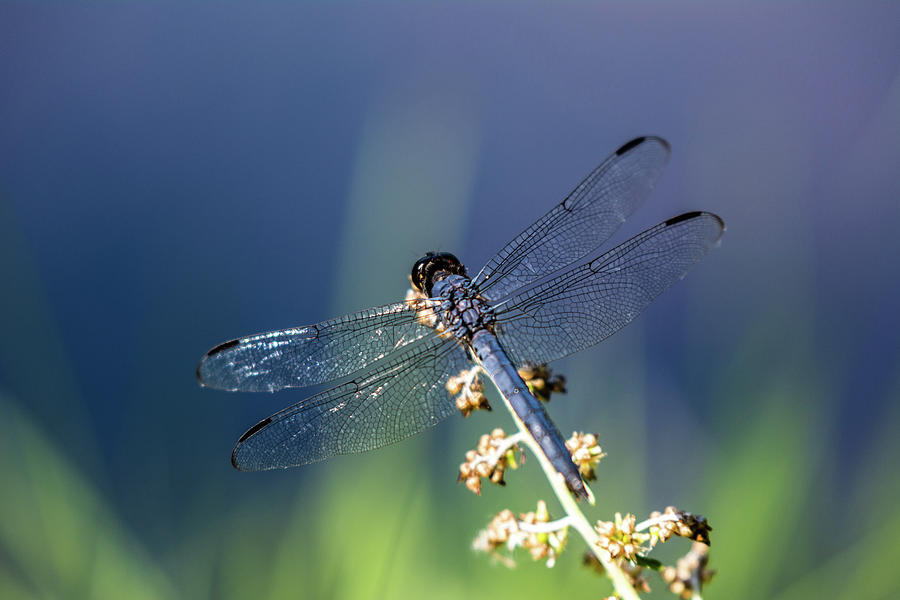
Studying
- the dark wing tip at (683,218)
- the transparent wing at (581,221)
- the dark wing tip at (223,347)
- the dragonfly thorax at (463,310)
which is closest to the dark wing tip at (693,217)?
the dark wing tip at (683,218)

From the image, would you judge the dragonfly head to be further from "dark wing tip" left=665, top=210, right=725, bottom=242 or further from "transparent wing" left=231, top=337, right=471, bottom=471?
"dark wing tip" left=665, top=210, right=725, bottom=242

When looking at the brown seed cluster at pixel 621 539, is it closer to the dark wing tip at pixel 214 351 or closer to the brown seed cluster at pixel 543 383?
the brown seed cluster at pixel 543 383

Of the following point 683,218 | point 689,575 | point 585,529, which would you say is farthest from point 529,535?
point 683,218

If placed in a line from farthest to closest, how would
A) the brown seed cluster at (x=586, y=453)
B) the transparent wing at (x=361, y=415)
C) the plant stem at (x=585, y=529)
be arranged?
the transparent wing at (x=361, y=415) → the brown seed cluster at (x=586, y=453) → the plant stem at (x=585, y=529)

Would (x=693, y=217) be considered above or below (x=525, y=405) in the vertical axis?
above

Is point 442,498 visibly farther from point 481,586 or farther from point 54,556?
point 54,556

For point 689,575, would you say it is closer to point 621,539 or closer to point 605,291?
point 621,539
